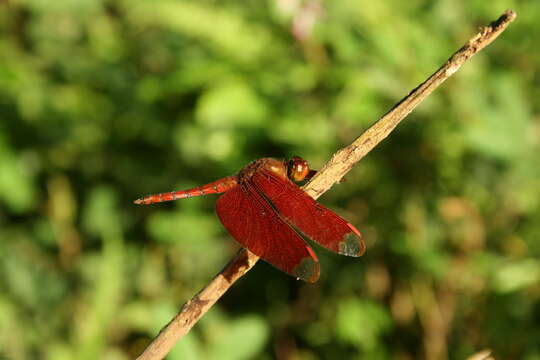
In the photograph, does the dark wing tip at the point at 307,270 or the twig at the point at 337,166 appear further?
the dark wing tip at the point at 307,270

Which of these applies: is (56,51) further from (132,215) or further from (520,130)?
(520,130)

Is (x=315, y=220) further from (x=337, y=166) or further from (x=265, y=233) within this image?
(x=337, y=166)

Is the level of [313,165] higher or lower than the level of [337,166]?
higher

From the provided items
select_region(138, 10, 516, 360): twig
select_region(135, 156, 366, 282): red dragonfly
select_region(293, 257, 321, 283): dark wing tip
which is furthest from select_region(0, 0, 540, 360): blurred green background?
select_region(138, 10, 516, 360): twig

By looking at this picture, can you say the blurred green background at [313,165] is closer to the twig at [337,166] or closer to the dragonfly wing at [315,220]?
the dragonfly wing at [315,220]

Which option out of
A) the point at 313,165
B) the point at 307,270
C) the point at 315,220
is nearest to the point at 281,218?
the point at 315,220

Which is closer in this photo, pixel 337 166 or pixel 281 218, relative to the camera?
pixel 337 166

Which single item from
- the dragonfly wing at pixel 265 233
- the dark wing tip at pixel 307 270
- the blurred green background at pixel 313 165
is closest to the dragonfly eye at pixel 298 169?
the dragonfly wing at pixel 265 233

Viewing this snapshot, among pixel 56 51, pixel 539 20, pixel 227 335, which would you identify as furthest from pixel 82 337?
pixel 56 51
